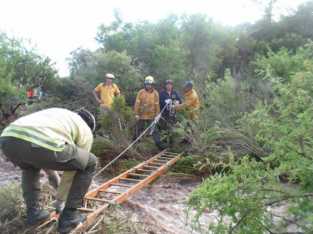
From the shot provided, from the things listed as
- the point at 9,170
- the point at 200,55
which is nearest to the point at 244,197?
the point at 9,170

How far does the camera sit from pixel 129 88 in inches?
453

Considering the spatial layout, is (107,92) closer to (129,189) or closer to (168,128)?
(168,128)

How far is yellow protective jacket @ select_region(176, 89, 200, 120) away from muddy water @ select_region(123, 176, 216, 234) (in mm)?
1653

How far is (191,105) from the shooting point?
859cm

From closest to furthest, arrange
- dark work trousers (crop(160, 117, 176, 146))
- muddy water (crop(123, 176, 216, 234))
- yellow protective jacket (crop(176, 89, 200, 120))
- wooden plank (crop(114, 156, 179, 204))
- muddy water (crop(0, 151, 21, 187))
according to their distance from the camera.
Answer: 1. muddy water (crop(123, 176, 216, 234))
2. wooden plank (crop(114, 156, 179, 204))
3. muddy water (crop(0, 151, 21, 187))
4. dark work trousers (crop(160, 117, 176, 146))
5. yellow protective jacket (crop(176, 89, 200, 120))

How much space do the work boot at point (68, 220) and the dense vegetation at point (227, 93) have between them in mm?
1204

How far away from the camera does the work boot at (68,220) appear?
3.77 m

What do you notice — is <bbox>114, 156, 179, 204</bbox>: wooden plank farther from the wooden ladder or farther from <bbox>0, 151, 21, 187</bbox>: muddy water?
<bbox>0, 151, 21, 187</bbox>: muddy water

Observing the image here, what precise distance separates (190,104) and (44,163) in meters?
5.27

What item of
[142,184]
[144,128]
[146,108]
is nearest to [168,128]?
[144,128]

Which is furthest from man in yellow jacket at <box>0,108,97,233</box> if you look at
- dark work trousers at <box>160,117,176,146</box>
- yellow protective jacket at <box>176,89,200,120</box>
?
yellow protective jacket at <box>176,89,200,120</box>

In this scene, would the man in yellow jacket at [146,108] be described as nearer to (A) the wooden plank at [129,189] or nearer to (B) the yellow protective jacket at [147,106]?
(B) the yellow protective jacket at [147,106]

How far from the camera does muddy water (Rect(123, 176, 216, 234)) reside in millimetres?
4650

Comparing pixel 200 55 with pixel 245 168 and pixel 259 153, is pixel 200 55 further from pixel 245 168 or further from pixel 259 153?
pixel 245 168
